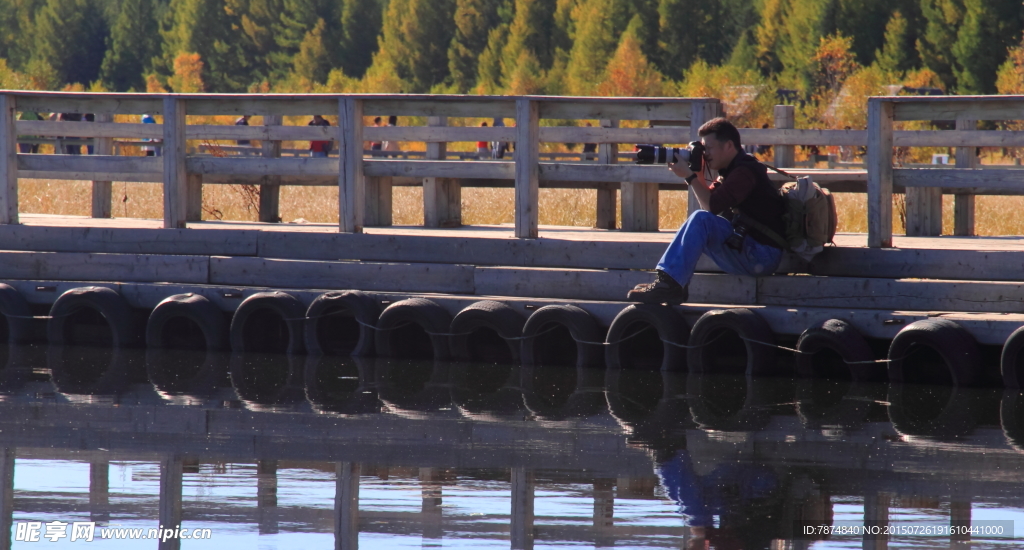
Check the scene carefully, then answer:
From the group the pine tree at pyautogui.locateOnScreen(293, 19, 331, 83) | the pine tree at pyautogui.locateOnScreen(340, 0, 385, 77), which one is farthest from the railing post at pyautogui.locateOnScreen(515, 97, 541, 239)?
the pine tree at pyautogui.locateOnScreen(340, 0, 385, 77)

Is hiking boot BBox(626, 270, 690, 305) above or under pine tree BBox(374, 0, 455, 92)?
under

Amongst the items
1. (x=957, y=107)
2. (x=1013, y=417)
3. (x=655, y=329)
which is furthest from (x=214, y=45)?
(x=1013, y=417)

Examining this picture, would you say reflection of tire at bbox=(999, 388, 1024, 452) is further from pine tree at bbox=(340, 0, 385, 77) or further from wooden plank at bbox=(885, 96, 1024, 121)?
pine tree at bbox=(340, 0, 385, 77)

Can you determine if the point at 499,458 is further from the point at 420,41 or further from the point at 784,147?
the point at 420,41

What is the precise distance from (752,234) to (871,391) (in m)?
1.30

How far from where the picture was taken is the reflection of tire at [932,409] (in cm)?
720

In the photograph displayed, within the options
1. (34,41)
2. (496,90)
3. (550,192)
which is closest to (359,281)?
(550,192)

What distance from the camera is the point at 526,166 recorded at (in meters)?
9.83

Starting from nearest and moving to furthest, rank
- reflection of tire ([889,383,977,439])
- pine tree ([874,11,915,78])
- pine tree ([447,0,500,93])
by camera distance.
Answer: reflection of tire ([889,383,977,439]) → pine tree ([874,11,915,78]) → pine tree ([447,0,500,93])

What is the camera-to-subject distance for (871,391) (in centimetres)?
841

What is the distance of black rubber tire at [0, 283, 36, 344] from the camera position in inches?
411

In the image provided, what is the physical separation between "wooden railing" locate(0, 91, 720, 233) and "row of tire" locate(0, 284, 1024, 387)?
2.78 ft

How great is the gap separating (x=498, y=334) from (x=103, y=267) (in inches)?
131

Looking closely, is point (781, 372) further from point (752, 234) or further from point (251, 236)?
point (251, 236)
